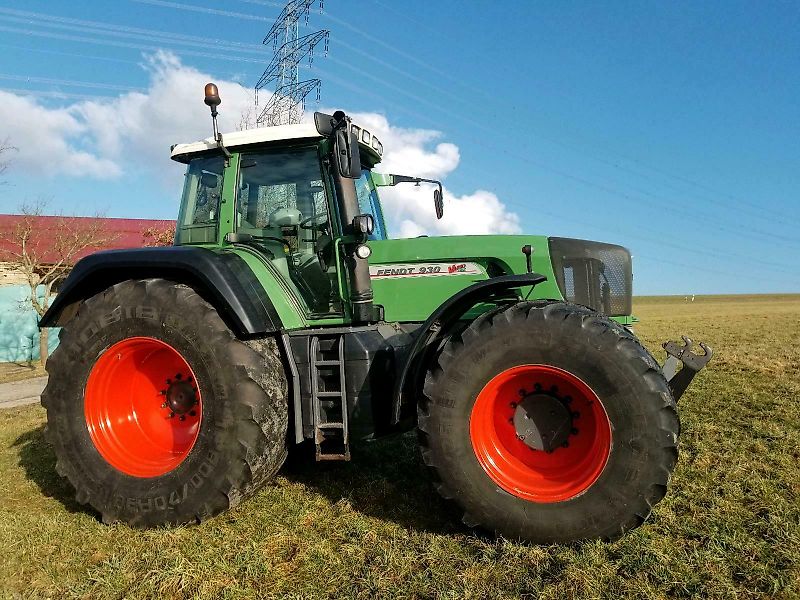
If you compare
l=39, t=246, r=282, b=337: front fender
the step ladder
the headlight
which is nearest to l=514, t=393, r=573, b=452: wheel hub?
the step ladder

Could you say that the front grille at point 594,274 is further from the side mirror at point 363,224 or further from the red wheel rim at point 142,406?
the red wheel rim at point 142,406

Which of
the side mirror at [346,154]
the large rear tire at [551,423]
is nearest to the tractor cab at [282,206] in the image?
the side mirror at [346,154]

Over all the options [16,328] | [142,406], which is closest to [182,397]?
[142,406]

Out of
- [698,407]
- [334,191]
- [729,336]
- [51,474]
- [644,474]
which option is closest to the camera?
[644,474]

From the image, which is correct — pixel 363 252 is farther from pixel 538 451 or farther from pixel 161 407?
pixel 161 407

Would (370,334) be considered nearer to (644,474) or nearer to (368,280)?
(368,280)

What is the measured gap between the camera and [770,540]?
2697 mm

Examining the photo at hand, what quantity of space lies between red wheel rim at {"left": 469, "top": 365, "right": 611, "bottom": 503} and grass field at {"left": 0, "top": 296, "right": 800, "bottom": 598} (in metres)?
0.31

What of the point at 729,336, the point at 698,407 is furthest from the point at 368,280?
the point at 729,336

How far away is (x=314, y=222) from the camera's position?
3.74m

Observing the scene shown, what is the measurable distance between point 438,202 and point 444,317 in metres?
1.90

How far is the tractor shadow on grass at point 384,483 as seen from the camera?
320cm

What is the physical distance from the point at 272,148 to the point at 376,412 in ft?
6.50

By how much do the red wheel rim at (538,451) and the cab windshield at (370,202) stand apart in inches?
63.7
